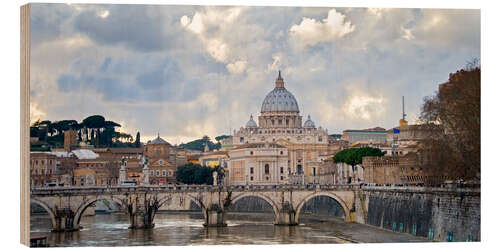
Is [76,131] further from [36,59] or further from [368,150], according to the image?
[36,59]

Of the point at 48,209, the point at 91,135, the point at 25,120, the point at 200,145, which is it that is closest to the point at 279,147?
the point at 200,145

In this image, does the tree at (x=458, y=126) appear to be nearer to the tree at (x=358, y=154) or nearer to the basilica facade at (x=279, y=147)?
the tree at (x=358, y=154)

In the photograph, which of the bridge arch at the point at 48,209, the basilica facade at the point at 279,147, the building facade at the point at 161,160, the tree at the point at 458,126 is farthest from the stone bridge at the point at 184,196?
the basilica facade at the point at 279,147

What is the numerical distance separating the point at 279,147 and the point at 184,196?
43.1 m

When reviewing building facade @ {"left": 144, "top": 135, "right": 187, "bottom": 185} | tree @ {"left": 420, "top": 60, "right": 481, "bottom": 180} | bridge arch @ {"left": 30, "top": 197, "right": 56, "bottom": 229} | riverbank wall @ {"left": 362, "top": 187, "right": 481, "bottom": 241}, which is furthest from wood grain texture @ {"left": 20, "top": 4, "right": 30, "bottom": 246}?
building facade @ {"left": 144, "top": 135, "right": 187, "bottom": 185}

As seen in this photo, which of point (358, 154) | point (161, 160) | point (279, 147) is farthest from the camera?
point (279, 147)

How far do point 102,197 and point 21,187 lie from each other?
14.6m

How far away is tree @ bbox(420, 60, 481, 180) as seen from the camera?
2647 cm

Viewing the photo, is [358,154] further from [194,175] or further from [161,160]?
[161,160]

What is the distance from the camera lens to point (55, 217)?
119 feet

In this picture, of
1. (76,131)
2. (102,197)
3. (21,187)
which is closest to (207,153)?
(76,131)

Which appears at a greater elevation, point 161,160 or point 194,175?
point 161,160

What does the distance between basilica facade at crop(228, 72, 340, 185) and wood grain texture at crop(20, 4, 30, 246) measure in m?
50.1

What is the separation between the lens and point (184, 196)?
40.6 meters
